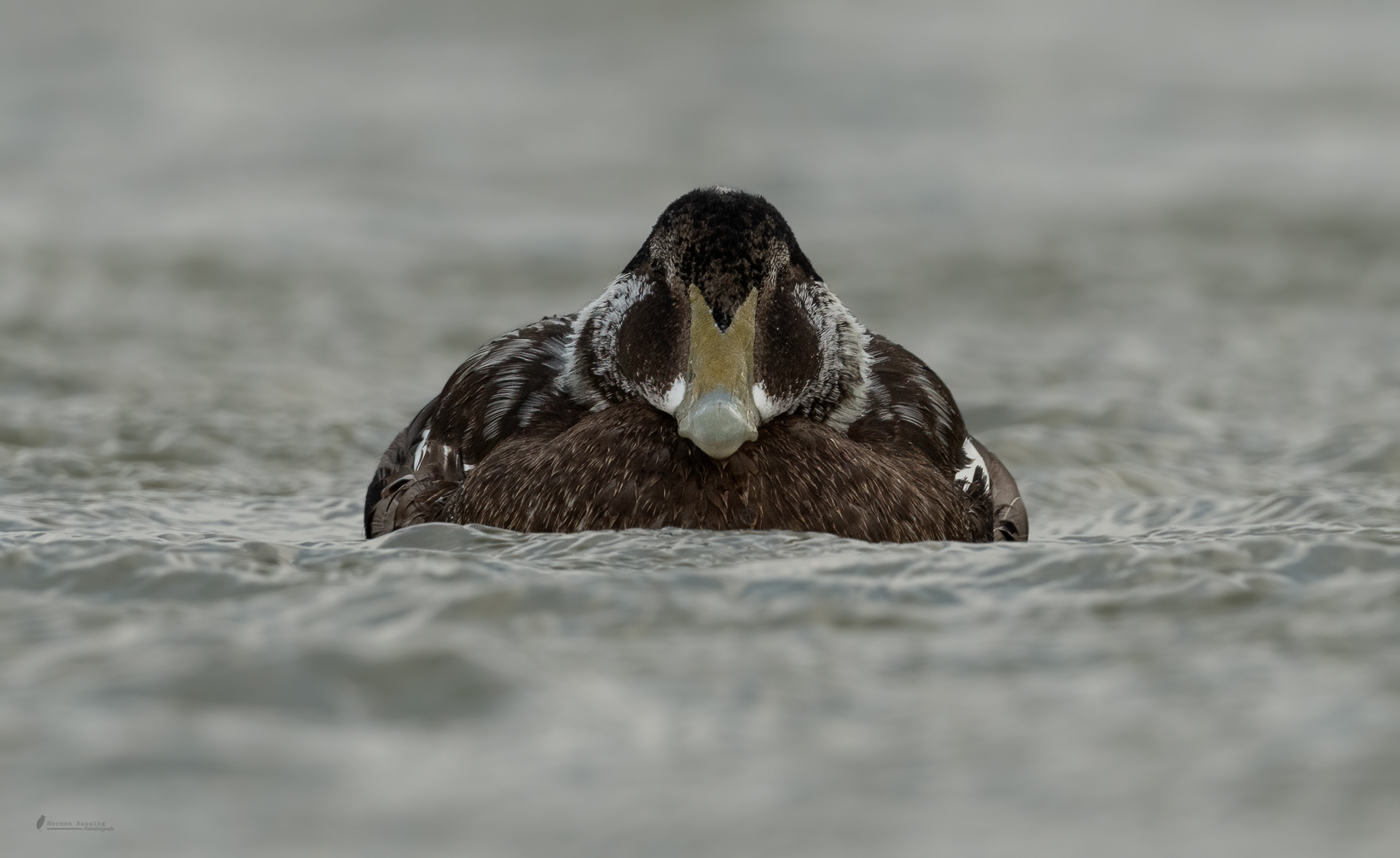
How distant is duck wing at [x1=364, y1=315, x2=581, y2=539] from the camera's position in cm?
728

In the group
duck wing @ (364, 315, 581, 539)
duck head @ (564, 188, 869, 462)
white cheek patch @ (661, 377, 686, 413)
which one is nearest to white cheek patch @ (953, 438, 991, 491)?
duck head @ (564, 188, 869, 462)

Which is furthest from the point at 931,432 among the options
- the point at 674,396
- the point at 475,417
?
the point at 475,417

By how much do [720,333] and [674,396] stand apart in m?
0.31

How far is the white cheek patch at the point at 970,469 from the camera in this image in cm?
760

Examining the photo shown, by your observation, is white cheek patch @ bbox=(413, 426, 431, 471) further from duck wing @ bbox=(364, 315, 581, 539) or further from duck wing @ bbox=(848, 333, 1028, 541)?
duck wing @ bbox=(848, 333, 1028, 541)

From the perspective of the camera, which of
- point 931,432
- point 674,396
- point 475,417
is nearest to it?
point 674,396

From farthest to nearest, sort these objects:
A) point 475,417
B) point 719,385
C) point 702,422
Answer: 1. point 475,417
2. point 719,385
3. point 702,422

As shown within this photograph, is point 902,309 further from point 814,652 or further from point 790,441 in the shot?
point 814,652

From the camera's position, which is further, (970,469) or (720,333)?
(970,469)

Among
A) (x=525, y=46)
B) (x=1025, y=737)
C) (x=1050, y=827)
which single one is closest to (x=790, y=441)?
(x=1025, y=737)

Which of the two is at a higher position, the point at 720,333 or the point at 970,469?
the point at 720,333

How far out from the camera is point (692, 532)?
6.50 metres
